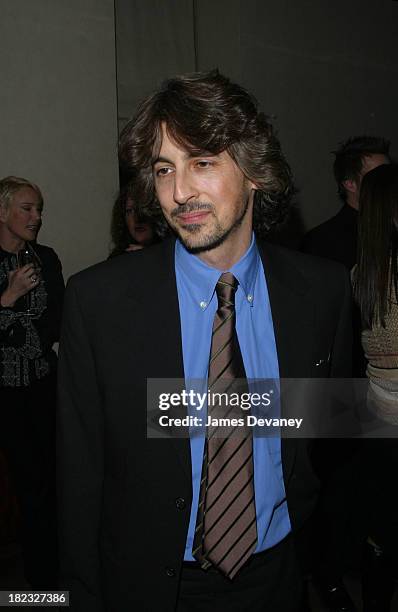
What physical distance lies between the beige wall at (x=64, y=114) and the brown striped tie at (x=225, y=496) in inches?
95.7

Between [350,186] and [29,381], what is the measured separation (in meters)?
2.21

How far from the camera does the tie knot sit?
1.60 m

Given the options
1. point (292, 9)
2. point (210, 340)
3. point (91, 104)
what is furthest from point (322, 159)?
point (210, 340)

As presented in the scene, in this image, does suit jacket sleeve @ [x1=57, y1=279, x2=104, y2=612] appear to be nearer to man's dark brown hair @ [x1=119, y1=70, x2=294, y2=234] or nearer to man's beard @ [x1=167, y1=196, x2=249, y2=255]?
man's beard @ [x1=167, y1=196, x2=249, y2=255]

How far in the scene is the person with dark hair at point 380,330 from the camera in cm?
223

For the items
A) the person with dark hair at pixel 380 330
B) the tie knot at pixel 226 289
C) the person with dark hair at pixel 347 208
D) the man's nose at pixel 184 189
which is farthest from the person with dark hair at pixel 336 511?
the man's nose at pixel 184 189

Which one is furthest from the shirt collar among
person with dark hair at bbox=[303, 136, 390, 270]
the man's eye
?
person with dark hair at bbox=[303, 136, 390, 270]

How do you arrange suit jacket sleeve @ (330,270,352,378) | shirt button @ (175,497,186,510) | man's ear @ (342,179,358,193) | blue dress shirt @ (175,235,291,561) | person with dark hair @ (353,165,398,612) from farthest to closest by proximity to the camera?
man's ear @ (342,179,358,193), person with dark hair @ (353,165,398,612), suit jacket sleeve @ (330,270,352,378), blue dress shirt @ (175,235,291,561), shirt button @ (175,497,186,510)

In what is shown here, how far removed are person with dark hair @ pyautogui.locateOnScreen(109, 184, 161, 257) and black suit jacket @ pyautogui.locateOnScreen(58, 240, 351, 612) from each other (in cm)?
194

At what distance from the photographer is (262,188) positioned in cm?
190

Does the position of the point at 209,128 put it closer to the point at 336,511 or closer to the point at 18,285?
the point at 18,285

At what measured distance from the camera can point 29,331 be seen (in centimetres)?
304

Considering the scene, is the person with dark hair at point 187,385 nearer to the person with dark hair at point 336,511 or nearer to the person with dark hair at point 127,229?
the person with dark hair at point 336,511

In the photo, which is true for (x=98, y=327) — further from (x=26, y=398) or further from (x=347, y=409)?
(x=26, y=398)
